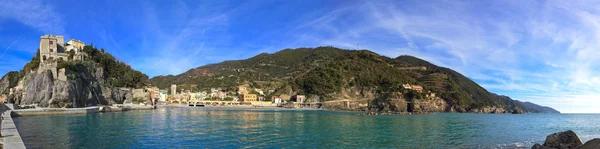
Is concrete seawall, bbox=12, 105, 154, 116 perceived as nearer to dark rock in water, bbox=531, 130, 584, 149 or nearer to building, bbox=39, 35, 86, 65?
building, bbox=39, 35, 86, 65

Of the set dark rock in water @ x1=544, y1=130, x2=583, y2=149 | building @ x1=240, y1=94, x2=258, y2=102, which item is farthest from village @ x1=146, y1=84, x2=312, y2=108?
dark rock in water @ x1=544, y1=130, x2=583, y2=149

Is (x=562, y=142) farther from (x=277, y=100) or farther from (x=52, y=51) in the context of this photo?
(x=277, y=100)

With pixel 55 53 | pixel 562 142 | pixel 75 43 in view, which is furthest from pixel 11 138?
pixel 75 43

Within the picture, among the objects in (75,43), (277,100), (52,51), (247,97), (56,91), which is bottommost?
(277,100)

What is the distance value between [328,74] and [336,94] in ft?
38.5

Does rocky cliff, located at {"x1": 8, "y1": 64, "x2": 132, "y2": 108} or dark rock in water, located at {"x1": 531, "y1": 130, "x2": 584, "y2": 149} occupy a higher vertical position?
rocky cliff, located at {"x1": 8, "y1": 64, "x2": 132, "y2": 108}

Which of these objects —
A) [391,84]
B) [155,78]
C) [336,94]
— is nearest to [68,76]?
[336,94]

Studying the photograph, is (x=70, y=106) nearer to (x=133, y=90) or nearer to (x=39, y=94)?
(x=39, y=94)

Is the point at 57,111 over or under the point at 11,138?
under

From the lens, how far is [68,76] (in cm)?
5269

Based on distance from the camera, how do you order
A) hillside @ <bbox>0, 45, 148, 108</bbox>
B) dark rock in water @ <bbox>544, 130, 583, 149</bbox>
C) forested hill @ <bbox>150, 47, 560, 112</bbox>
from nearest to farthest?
dark rock in water @ <bbox>544, 130, 583, 149</bbox>
hillside @ <bbox>0, 45, 148, 108</bbox>
forested hill @ <bbox>150, 47, 560, 112</bbox>

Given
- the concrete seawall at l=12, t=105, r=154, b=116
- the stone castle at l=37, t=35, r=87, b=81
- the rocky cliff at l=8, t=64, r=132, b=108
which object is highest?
the stone castle at l=37, t=35, r=87, b=81

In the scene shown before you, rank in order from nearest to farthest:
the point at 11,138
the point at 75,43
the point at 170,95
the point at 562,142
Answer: the point at 11,138
the point at 562,142
the point at 75,43
the point at 170,95

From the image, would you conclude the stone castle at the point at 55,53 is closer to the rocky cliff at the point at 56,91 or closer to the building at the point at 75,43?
the building at the point at 75,43
